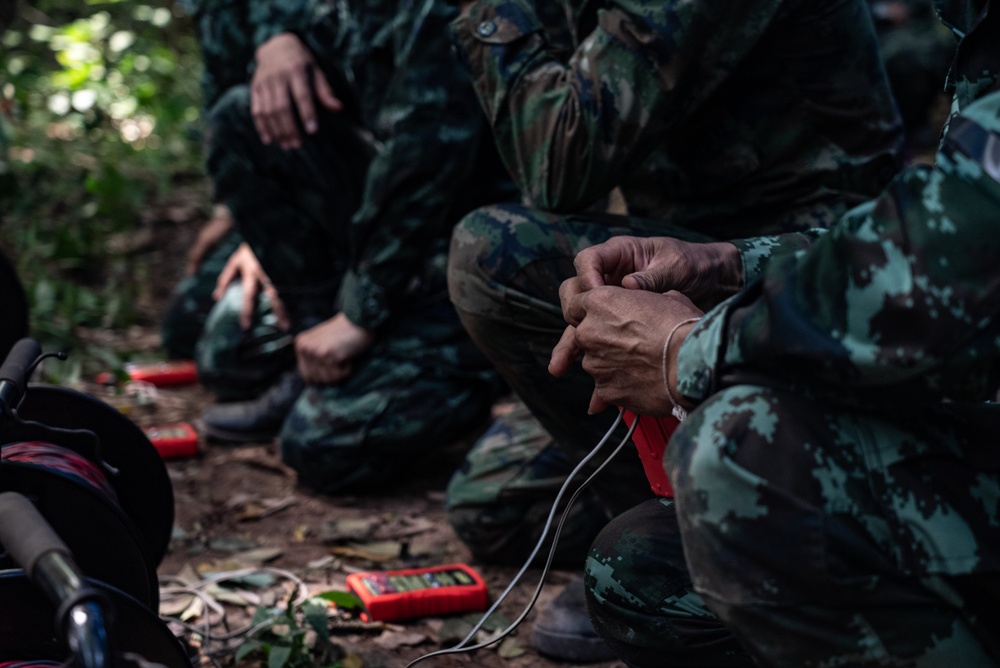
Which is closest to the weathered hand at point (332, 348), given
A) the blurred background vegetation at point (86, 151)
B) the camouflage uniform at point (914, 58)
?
the blurred background vegetation at point (86, 151)

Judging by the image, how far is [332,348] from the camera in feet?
10.5

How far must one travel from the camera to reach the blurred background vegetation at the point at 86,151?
189 inches

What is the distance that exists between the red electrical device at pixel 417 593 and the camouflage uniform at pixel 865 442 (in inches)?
44.6

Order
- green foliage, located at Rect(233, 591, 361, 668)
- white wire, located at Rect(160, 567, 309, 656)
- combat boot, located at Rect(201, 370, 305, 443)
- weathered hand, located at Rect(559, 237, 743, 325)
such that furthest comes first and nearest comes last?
combat boot, located at Rect(201, 370, 305, 443) → white wire, located at Rect(160, 567, 309, 656) → green foliage, located at Rect(233, 591, 361, 668) → weathered hand, located at Rect(559, 237, 743, 325)

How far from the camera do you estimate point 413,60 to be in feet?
9.95

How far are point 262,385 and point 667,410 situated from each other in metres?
2.61

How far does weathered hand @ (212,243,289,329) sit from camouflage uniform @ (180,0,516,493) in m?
0.14

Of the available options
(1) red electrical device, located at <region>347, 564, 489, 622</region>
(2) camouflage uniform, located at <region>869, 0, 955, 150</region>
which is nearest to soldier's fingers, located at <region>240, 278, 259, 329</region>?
(1) red electrical device, located at <region>347, 564, 489, 622</region>

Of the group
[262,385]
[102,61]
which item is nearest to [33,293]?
[262,385]

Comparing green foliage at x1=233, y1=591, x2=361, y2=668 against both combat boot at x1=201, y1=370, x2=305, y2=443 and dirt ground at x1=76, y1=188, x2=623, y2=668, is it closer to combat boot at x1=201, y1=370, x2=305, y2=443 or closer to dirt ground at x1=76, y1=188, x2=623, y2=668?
dirt ground at x1=76, y1=188, x2=623, y2=668

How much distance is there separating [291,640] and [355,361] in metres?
1.29

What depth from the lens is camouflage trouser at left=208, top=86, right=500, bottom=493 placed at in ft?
10.4

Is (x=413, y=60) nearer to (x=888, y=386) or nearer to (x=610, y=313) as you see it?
(x=610, y=313)

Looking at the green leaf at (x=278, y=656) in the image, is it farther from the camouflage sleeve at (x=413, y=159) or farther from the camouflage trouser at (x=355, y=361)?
the camouflage sleeve at (x=413, y=159)
